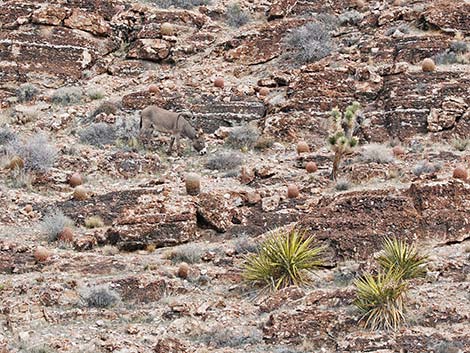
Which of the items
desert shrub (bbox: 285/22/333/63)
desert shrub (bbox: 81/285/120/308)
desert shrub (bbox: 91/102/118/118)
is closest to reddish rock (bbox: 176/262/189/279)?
desert shrub (bbox: 81/285/120/308)

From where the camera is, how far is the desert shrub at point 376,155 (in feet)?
68.6

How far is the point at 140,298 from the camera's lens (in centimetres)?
1653

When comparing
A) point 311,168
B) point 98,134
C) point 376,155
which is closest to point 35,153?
point 98,134

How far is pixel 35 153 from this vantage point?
2159cm

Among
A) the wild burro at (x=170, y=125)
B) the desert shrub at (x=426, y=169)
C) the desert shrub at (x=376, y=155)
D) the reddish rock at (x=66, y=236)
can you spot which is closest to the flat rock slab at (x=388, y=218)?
the desert shrub at (x=426, y=169)

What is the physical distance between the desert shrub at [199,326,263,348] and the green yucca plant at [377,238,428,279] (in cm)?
286

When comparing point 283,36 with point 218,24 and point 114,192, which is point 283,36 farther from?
point 114,192

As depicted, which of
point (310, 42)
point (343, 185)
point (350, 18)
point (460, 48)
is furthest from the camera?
point (350, 18)

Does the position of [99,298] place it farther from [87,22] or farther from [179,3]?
[179,3]

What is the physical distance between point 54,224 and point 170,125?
5.48 meters

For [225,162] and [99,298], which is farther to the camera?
[225,162]

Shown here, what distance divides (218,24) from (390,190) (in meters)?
12.4

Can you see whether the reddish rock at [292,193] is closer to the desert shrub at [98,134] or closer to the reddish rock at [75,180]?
the reddish rock at [75,180]

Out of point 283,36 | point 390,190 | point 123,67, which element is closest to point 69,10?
point 123,67
